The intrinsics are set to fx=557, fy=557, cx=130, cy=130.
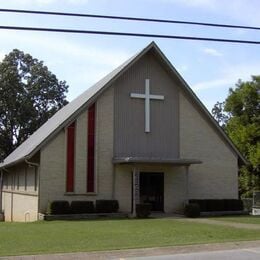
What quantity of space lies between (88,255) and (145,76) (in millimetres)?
18679

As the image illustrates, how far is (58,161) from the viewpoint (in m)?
28.4

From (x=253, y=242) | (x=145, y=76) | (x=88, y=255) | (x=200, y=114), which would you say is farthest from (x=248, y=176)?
(x=88, y=255)

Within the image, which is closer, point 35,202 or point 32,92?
point 35,202

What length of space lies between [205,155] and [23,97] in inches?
1332

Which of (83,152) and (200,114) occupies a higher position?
(200,114)

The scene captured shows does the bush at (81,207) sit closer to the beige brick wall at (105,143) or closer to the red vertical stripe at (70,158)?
the red vertical stripe at (70,158)

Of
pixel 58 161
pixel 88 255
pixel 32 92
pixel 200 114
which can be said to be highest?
pixel 32 92

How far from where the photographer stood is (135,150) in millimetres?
30375

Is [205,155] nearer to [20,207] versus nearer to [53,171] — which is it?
[53,171]

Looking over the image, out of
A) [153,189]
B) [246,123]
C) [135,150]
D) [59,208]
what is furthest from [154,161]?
[246,123]

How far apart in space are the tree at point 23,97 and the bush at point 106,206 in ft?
112

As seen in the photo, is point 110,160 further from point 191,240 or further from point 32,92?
point 32,92

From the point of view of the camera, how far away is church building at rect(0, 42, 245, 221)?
2858cm

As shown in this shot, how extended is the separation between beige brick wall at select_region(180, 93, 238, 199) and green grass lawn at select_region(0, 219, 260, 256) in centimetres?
1109
